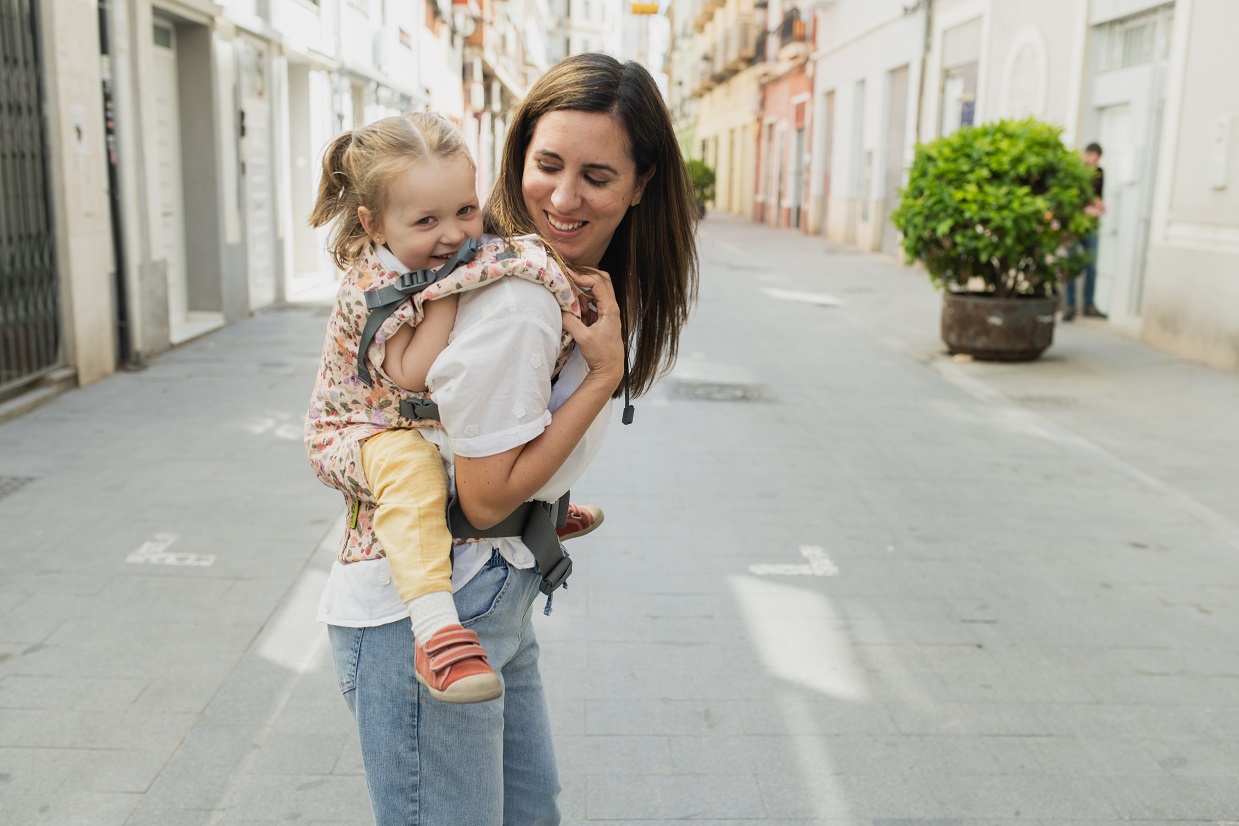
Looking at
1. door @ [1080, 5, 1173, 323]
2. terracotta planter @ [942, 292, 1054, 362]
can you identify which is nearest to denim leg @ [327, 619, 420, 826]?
terracotta planter @ [942, 292, 1054, 362]

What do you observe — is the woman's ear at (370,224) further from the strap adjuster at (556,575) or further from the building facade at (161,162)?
the building facade at (161,162)

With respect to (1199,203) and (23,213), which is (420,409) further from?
(1199,203)

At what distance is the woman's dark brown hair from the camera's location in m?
1.88

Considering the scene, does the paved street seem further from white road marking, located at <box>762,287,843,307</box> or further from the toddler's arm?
white road marking, located at <box>762,287,843,307</box>

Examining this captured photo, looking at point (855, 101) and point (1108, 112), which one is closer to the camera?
point (1108, 112)

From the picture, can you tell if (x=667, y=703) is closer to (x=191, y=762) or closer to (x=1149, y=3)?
(x=191, y=762)

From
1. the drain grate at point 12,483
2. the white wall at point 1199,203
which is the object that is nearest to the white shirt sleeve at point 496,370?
the drain grate at point 12,483

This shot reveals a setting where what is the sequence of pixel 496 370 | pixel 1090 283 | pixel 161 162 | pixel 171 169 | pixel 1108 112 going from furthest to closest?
pixel 1108 112 → pixel 1090 283 → pixel 171 169 → pixel 161 162 → pixel 496 370

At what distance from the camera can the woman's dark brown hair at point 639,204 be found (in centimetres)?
188

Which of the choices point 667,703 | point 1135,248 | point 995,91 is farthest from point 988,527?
point 995,91

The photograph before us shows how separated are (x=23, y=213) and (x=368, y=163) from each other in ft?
21.8

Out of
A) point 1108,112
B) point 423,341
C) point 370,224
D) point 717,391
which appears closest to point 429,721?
point 423,341

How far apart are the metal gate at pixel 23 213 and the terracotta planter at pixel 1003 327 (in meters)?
6.90

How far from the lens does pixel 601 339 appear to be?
1.69 meters
